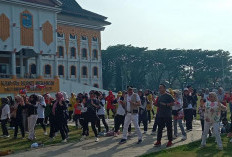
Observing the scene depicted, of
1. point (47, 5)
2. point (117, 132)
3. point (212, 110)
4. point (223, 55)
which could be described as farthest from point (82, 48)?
point (212, 110)

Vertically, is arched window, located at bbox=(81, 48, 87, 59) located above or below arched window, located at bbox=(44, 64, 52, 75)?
above

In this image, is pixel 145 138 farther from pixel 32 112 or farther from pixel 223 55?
pixel 223 55

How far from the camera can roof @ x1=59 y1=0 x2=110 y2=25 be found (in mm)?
55969

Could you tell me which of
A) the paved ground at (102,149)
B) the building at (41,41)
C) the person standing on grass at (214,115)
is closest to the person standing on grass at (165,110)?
the paved ground at (102,149)

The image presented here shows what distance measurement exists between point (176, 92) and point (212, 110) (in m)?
3.18

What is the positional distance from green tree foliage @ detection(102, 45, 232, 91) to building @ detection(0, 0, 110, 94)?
61.5 ft

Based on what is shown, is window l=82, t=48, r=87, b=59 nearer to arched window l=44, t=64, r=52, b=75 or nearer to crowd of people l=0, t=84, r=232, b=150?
arched window l=44, t=64, r=52, b=75

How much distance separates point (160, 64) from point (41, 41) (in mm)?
40854

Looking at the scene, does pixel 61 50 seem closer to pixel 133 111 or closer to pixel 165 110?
pixel 133 111

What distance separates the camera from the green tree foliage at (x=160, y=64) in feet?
257

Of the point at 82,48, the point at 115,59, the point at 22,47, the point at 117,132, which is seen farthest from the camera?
the point at 115,59

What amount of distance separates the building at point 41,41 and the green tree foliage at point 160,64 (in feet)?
61.5

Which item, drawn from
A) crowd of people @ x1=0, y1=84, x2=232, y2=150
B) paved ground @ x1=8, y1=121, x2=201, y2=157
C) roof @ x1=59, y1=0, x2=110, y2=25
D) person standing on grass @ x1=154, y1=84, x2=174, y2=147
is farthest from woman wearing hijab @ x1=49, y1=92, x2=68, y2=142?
roof @ x1=59, y1=0, x2=110, y2=25

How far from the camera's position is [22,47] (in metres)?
42.7
